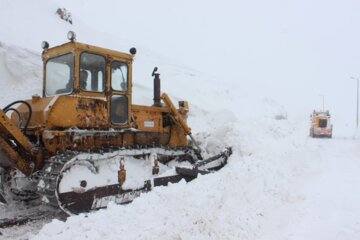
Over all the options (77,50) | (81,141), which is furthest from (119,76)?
(81,141)

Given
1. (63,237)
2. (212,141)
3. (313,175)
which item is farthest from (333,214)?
(212,141)

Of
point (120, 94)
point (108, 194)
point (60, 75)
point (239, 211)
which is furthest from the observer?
point (120, 94)

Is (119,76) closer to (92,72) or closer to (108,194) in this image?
(92,72)

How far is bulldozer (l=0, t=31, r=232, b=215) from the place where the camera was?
6.24 m

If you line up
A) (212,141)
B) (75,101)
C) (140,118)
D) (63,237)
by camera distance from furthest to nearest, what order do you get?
(212,141)
(140,118)
(75,101)
(63,237)

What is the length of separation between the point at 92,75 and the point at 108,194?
2.20 m

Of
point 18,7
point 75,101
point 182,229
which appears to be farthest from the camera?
point 18,7

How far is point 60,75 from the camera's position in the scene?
7387 mm

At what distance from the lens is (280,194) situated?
271 inches

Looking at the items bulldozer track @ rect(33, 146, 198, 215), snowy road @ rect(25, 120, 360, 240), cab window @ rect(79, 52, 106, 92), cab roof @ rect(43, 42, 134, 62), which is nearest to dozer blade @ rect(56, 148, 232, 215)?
bulldozer track @ rect(33, 146, 198, 215)

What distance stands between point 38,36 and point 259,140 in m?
18.3

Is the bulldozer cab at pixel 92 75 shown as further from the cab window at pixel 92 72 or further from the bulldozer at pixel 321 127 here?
the bulldozer at pixel 321 127

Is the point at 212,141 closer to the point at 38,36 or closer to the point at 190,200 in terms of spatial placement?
the point at 190,200

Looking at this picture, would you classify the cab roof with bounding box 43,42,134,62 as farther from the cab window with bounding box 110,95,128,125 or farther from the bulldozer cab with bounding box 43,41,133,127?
the cab window with bounding box 110,95,128,125
